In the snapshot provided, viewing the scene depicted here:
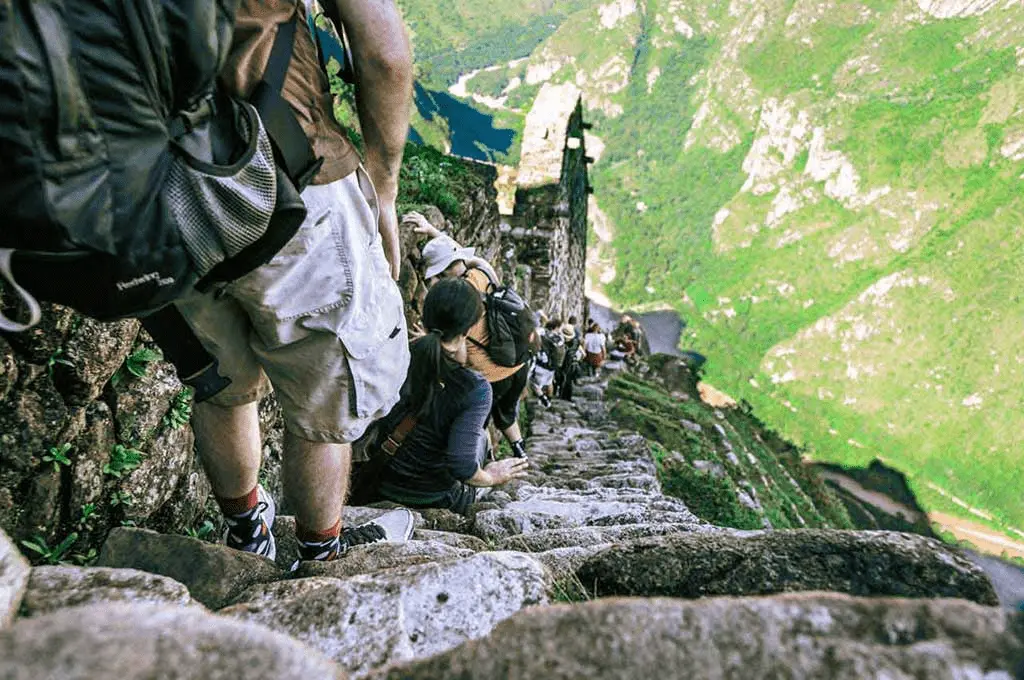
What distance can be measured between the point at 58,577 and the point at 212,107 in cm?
103

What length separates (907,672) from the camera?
700mm

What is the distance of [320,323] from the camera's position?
5.27 feet

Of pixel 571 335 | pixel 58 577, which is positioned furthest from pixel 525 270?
pixel 58 577

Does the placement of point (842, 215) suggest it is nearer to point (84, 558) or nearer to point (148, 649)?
point (84, 558)

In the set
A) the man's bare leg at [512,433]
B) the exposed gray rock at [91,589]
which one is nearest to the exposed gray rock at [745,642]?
the exposed gray rock at [91,589]

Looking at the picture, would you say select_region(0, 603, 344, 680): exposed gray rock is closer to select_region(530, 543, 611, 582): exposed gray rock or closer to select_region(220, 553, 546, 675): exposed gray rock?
select_region(220, 553, 546, 675): exposed gray rock

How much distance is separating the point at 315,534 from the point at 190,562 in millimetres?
392

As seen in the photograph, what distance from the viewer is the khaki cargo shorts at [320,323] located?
5.08ft

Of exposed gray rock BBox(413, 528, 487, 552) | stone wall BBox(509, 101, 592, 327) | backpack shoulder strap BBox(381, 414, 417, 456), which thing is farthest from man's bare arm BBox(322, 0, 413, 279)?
stone wall BBox(509, 101, 592, 327)

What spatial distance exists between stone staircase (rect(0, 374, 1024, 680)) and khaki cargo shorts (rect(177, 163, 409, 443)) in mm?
481

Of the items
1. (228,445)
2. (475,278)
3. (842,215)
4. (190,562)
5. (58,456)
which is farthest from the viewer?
(842,215)

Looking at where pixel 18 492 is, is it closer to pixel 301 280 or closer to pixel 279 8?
pixel 301 280

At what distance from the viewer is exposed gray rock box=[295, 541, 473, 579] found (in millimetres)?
1792

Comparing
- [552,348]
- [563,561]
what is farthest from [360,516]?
[552,348]
